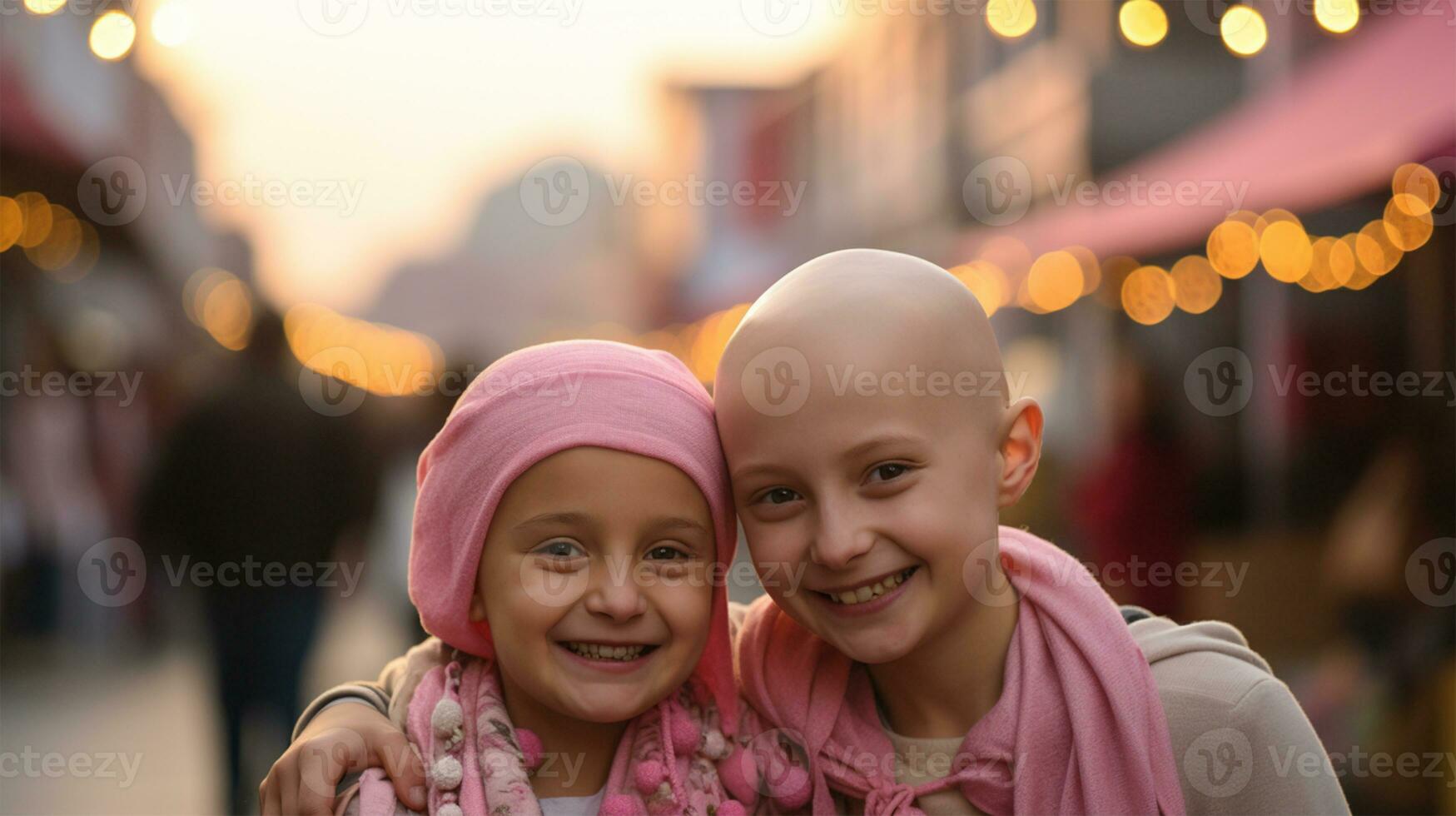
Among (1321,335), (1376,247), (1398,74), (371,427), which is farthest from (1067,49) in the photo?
(371,427)

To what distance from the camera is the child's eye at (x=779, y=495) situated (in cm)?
197

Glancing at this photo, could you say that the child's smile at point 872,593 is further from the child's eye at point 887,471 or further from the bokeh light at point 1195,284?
the bokeh light at point 1195,284

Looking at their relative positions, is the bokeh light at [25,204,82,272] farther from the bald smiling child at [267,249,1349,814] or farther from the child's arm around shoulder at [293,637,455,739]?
the bald smiling child at [267,249,1349,814]

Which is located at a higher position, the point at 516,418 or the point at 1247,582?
the point at 516,418

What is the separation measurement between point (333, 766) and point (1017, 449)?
1.22 m

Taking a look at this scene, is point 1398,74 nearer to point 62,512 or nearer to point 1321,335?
point 1321,335

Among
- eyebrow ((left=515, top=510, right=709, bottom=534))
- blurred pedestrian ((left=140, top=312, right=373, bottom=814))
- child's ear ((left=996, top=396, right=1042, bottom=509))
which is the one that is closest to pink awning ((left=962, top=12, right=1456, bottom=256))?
child's ear ((left=996, top=396, right=1042, bottom=509))

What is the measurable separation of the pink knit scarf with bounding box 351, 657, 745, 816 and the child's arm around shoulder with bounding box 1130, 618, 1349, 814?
2.32 feet

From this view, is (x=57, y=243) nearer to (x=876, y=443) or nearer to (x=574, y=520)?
(x=574, y=520)

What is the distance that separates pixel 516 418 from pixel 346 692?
0.61 m

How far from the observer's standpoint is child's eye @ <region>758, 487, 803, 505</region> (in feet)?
6.46

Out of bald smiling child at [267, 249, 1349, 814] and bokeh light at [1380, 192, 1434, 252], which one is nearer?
bald smiling child at [267, 249, 1349, 814]

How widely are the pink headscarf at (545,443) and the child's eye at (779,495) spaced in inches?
3.6

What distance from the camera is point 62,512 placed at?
9.62 meters
